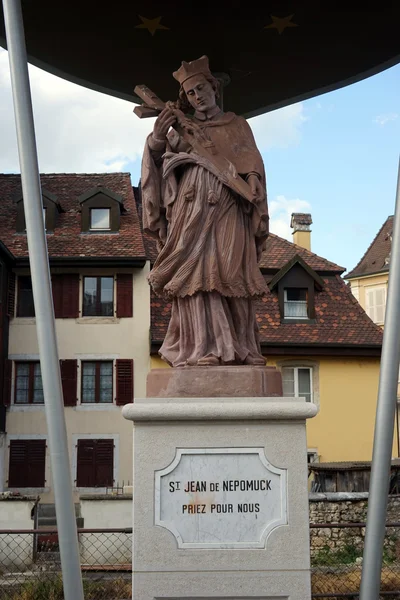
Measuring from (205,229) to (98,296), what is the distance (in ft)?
72.4

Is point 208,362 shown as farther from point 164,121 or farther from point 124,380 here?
point 124,380

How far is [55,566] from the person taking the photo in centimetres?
1170

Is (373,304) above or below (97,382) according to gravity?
above

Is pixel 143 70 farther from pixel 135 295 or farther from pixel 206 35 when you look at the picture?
pixel 135 295

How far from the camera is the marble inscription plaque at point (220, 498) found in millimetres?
5258

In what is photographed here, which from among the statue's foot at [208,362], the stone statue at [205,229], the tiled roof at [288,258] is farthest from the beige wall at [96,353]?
the statue's foot at [208,362]

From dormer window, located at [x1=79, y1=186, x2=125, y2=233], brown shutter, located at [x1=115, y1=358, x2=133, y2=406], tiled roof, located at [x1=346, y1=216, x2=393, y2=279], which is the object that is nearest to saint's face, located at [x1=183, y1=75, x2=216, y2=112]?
brown shutter, located at [x1=115, y1=358, x2=133, y2=406]

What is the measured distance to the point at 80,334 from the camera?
27531 millimetres

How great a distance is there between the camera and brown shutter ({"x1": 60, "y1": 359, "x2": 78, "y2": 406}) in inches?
1058

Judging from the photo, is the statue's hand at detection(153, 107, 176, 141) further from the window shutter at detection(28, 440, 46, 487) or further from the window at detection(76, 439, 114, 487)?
the window shutter at detection(28, 440, 46, 487)

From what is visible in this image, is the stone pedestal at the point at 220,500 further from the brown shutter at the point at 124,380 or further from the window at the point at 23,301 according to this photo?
the window at the point at 23,301

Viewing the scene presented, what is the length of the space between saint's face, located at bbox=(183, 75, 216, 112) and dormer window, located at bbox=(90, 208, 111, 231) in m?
23.2

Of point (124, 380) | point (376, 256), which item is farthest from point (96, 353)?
point (376, 256)

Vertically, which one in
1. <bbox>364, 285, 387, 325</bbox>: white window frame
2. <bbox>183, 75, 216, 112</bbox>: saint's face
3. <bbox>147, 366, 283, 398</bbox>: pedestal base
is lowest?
<bbox>147, 366, 283, 398</bbox>: pedestal base
